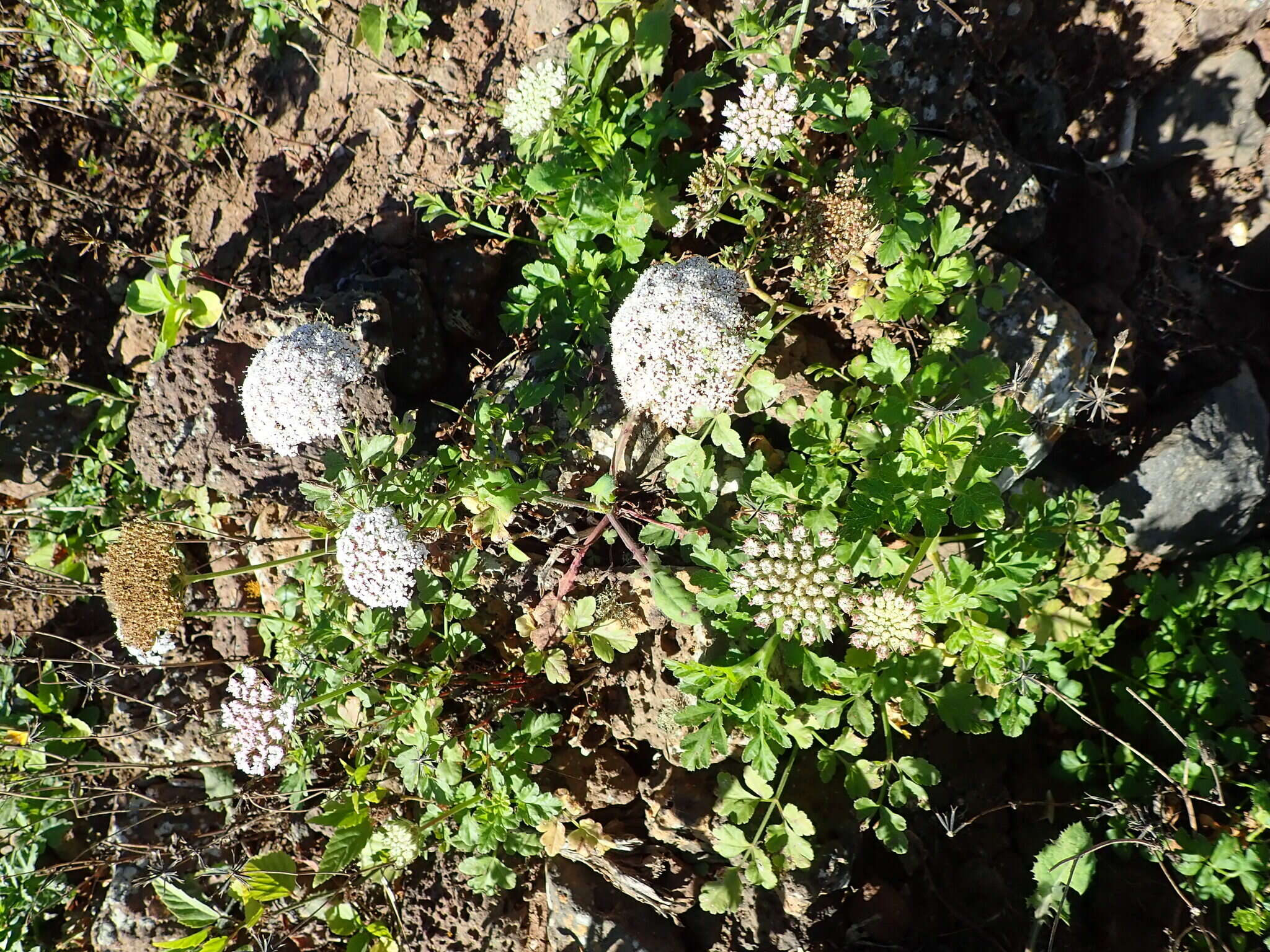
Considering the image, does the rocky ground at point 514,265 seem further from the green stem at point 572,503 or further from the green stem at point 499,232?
the green stem at point 572,503

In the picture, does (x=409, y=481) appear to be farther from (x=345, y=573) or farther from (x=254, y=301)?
(x=254, y=301)

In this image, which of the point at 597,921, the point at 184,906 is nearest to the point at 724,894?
the point at 597,921

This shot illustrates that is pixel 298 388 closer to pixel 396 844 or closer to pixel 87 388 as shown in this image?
pixel 396 844

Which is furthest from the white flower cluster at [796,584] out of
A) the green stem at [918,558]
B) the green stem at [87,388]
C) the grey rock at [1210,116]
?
the green stem at [87,388]

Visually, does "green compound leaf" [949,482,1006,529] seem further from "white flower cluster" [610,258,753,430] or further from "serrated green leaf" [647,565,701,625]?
"serrated green leaf" [647,565,701,625]

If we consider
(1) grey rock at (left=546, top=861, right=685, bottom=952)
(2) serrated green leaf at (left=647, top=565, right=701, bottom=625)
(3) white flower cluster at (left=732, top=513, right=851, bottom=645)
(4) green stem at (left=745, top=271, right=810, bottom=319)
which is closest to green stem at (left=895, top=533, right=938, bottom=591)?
(3) white flower cluster at (left=732, top=513, right=851, bottom=645)
